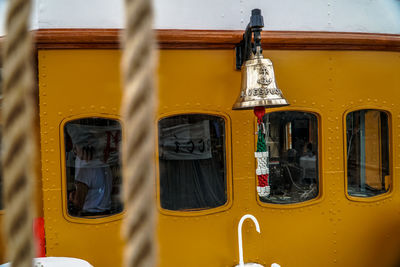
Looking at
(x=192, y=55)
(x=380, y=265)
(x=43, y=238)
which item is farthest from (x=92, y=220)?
(x=380, y=265)

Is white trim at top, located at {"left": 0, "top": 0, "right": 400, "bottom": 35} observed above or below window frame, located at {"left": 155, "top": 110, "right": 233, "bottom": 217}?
above

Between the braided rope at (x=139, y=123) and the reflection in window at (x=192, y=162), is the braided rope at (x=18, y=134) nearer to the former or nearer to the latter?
the braided rope at (x=139, y=123)

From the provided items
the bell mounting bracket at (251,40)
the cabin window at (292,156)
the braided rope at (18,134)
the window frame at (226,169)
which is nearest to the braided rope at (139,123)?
the braided rope at (18,134)

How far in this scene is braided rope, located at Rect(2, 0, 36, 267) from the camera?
1.42 feet

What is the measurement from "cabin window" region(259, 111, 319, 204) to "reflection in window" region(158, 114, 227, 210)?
48 cm

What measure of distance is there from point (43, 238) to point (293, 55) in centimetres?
293

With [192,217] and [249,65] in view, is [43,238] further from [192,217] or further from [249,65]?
[249,65]

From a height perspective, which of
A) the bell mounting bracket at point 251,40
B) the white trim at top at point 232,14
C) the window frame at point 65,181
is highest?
the white trim at top at point 232,14

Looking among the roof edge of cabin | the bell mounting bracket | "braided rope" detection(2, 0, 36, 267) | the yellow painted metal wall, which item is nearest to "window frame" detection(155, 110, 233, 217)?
the yellow painted metal wall

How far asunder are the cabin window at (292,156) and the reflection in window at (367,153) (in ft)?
1.34

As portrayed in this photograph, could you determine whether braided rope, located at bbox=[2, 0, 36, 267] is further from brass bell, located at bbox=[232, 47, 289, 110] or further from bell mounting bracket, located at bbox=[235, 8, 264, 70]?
bell mounting bracket, located at bbox=[235, 8, 264, 70]

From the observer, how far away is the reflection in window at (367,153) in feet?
12.0

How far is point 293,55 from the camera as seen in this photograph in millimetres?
3473

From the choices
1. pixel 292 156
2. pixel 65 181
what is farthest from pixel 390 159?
pixel 65 181
